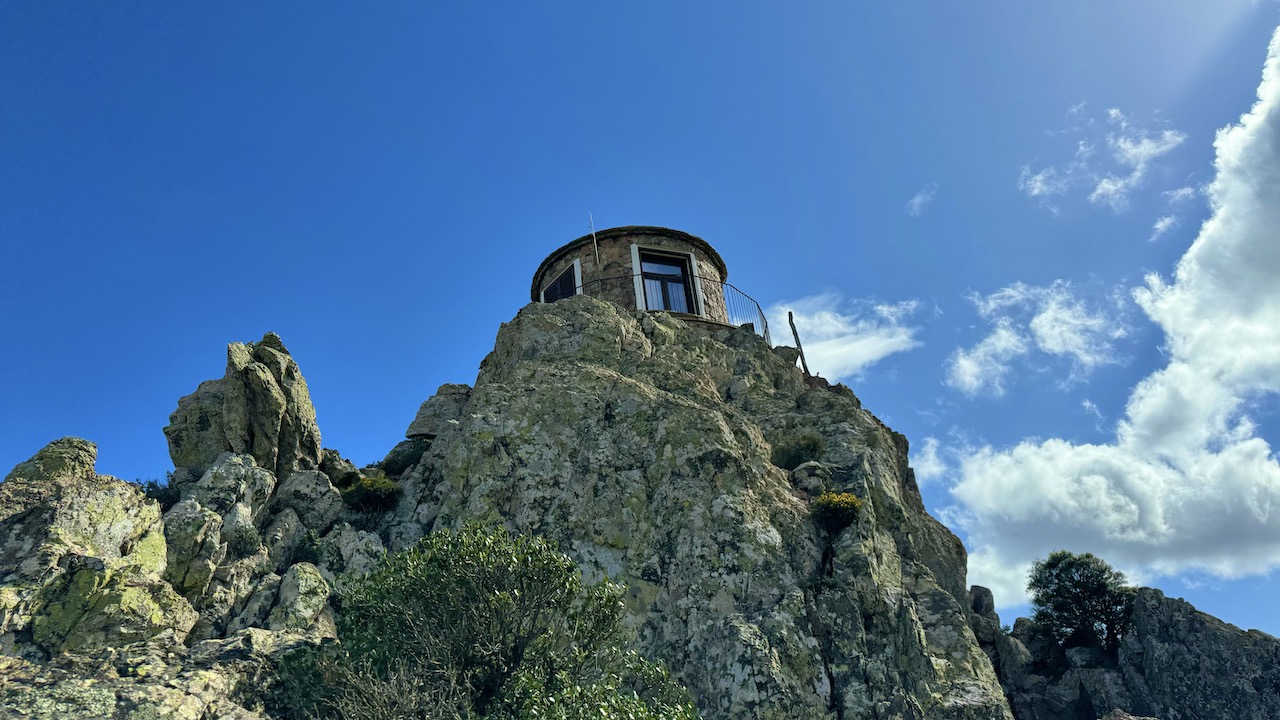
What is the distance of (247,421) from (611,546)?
46.9ft

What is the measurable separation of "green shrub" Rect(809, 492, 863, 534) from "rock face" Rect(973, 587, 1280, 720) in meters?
8.81

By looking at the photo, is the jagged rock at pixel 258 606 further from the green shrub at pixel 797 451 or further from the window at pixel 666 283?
the window at pixel 666 283

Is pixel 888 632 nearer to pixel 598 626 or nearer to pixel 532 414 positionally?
pixel 598 626

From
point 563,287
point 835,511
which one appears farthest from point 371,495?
point 563,287

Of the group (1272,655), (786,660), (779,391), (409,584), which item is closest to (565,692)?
(409,584)

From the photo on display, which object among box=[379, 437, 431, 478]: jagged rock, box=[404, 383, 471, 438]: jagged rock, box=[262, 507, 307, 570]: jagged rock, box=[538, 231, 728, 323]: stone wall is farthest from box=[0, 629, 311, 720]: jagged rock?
box=[538, 231, 728, 323]: stone wall

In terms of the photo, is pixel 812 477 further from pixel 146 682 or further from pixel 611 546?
pixel 146 682

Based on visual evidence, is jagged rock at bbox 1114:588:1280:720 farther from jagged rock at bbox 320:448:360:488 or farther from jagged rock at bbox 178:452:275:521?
jagged rock at bbox 178:452:275:521

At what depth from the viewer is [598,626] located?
68.1ft

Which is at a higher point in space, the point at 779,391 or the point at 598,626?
the point at 779,391

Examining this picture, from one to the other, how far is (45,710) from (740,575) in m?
18.2

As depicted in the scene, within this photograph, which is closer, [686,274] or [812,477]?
[812,477]

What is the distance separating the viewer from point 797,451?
33.7 metres

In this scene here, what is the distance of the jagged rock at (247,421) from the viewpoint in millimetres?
29094
